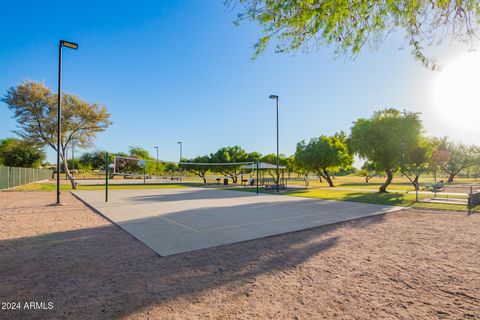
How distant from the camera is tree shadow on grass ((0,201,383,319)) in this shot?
311 cm

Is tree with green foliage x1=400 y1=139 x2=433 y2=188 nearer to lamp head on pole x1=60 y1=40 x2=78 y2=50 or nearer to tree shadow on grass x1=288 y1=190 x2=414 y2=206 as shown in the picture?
tree shadow on grass x1=288 y1=190 x2=414 y2=206

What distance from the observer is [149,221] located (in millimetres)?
8195

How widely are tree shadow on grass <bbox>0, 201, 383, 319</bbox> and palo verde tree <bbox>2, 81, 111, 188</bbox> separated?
22466 millimetres

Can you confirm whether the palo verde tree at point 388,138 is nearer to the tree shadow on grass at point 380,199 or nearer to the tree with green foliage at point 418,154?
the tree with green foliage at point 418,154

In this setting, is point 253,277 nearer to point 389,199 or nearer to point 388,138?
point 389,199

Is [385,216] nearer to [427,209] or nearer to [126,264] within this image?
[427,209]

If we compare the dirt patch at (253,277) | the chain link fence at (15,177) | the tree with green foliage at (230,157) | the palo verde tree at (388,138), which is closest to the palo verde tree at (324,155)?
the palo verde tree at (388,138)

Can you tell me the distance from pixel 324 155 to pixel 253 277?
25.6 meters

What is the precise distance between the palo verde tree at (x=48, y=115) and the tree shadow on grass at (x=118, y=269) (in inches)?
885

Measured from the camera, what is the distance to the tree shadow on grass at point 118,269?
122 inches

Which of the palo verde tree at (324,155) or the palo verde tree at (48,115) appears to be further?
the palo verde tree at (324,155)

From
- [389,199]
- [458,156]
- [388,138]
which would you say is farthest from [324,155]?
[458,156]

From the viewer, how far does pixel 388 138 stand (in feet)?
58.3

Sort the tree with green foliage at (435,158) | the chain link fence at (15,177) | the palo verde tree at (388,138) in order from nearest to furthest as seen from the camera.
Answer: the palo verde tree at (388,138), the tree with green foliage at (435,158), the chain link fence at (15,177)
